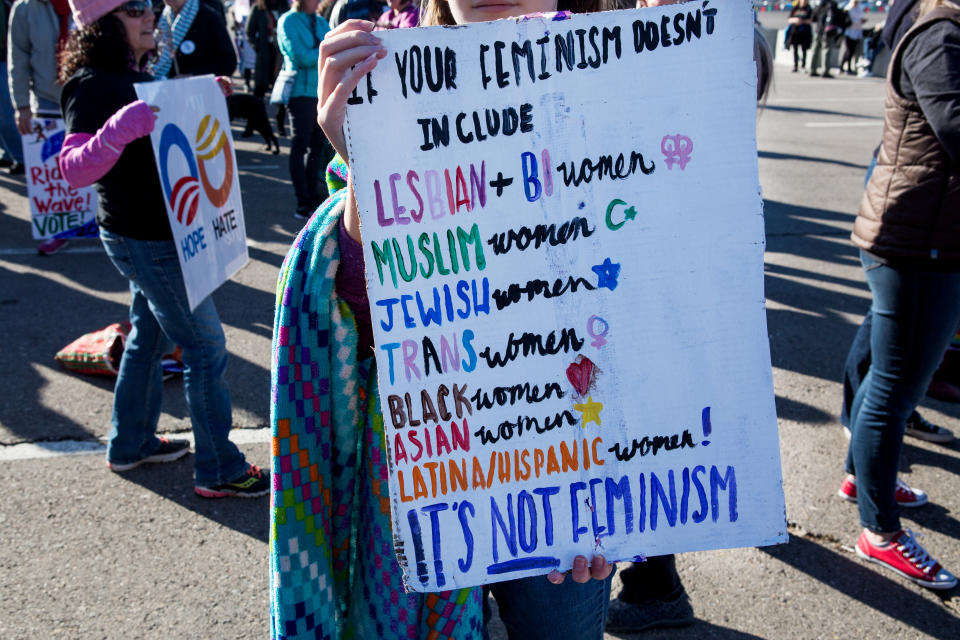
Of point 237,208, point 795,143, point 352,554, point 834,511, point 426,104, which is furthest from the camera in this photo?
point 795,143

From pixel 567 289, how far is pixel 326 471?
0.55 meters

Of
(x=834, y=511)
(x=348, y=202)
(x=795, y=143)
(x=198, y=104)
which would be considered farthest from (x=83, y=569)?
(x=795, y=143)

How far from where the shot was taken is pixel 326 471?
4.87 ft

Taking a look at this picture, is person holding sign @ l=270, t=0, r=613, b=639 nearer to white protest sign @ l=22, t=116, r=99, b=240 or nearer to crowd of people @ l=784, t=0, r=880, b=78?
white protest sign @ l=22, t=116, r=99, b=240

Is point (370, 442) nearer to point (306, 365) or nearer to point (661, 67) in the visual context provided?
point (306, 365)

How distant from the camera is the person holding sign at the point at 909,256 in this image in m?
2.29

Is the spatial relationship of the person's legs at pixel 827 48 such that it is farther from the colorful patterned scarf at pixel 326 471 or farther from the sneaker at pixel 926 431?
the colorful patterned scarf at pixel 326 471

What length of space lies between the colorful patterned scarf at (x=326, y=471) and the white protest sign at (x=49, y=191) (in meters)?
4.69

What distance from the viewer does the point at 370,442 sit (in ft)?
4.84

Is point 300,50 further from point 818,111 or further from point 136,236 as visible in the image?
point 818,111

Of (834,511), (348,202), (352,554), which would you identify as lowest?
(834,511)

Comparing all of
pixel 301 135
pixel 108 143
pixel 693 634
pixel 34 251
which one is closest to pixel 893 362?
pixel 693 634

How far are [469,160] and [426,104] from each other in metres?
0.11

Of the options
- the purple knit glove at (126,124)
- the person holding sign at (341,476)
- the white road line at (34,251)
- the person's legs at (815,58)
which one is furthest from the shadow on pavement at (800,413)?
the person's legs at (815,58)
